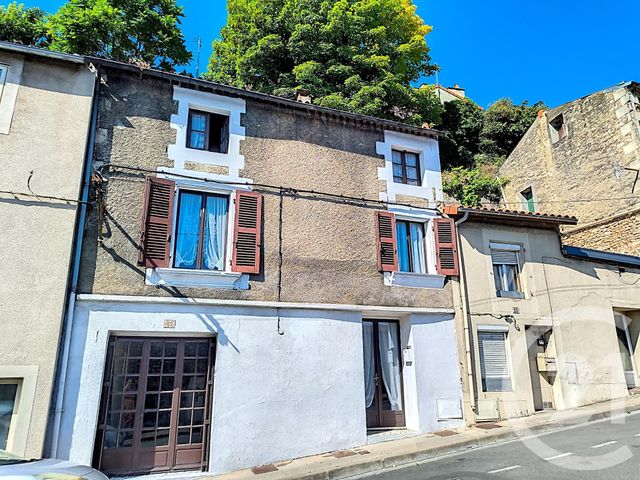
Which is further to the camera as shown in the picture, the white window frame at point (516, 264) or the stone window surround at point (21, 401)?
the white window frame at point (516, 264)

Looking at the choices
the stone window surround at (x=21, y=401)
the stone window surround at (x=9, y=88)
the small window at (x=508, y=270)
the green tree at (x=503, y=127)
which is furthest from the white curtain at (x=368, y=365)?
the green tree at (x=503, y=127)

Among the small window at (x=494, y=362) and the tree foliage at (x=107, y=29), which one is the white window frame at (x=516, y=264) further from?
the tree foliage at (x=107, y=29)

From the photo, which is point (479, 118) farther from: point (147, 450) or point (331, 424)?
point (147, 450)

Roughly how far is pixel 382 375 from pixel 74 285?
6.62 metres

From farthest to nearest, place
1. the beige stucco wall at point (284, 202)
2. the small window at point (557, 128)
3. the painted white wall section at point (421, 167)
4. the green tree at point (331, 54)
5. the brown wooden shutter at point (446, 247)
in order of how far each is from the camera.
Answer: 1. the small window at point (557, 128)
2. the green tree at point (331, 54)
3. the painted white wall section at point (421, 167)
4. the brown wooden shutter at point (446, 247)
5. the beige stucco wall at point (284, 202)

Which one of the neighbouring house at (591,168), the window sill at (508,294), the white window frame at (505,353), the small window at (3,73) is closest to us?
the small window at (3,73)

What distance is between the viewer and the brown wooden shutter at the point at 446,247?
33.3 ft

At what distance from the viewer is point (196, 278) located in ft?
26.1

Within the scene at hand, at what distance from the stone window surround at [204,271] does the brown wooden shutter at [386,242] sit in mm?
3187

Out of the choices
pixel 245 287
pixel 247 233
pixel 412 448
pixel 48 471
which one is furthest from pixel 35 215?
pixel 412 448

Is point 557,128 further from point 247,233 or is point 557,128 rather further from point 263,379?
point 263,379

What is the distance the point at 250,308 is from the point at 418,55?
1929 centimetres

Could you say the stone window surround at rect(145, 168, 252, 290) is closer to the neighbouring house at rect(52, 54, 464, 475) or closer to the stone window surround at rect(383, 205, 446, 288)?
the neighbouring house at rect(52, 54, 464, 475)

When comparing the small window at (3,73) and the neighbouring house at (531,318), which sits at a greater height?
the small window at (3,73)
